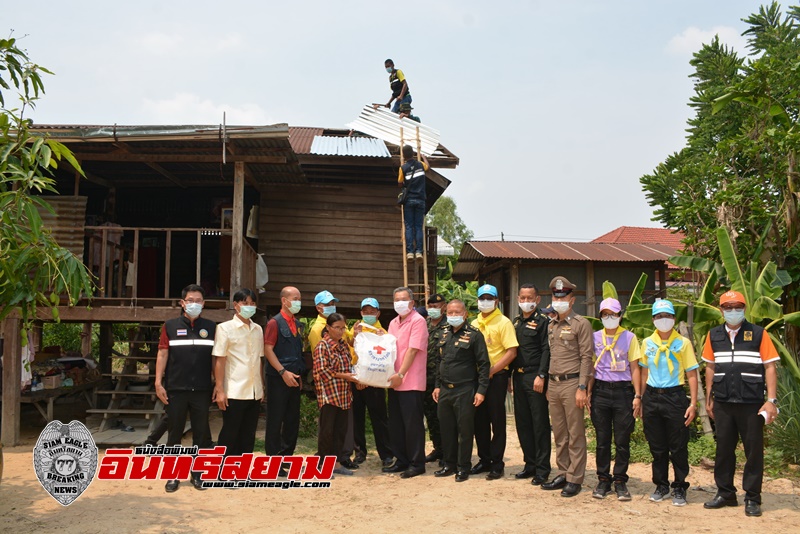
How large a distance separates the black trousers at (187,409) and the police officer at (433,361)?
2315 mm

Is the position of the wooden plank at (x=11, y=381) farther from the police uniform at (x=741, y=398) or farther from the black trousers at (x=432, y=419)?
the police uniform at (x=741, y=398)

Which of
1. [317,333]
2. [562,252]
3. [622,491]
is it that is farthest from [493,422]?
[562,252]

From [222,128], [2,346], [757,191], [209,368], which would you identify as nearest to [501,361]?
[209,368]

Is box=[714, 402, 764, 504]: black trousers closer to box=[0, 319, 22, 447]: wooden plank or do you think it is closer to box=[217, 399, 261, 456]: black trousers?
box=[217, 399, 261, 456]: black trousers

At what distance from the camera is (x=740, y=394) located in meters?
5.41

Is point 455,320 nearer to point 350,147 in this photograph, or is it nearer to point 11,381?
point 350,147

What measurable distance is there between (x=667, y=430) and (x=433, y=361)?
2.42 meters

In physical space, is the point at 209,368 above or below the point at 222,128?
below

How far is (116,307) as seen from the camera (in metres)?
8.96

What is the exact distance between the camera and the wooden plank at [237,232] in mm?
8789

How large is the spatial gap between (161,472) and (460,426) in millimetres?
2891

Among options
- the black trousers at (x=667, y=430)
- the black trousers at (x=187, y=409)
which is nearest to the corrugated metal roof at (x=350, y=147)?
the black trousers at (x=187, y=409)

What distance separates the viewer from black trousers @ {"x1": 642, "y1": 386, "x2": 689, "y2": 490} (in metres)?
5.66

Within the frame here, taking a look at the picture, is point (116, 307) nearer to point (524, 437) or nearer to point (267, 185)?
point (267, 185)
